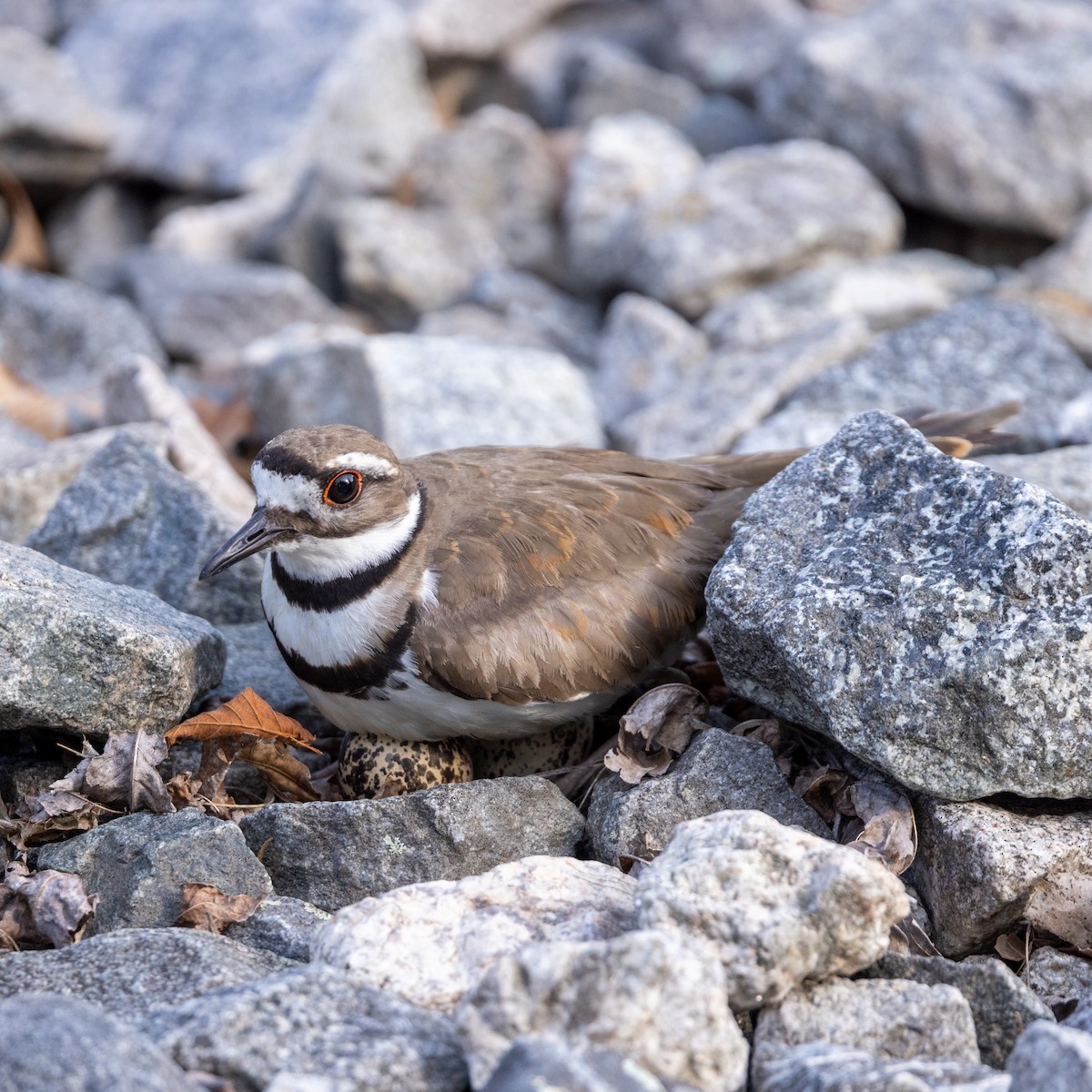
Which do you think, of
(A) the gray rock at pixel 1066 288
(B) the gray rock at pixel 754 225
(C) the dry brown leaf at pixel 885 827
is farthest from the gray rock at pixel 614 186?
(C) the dry brown leaf at pixel 885 827

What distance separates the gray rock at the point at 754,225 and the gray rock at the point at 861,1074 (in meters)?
6.15

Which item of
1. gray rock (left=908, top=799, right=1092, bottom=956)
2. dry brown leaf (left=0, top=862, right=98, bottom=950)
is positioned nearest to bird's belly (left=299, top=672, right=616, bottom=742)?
dry brown leaf (left=0, top=862, right=98, bottom=950)

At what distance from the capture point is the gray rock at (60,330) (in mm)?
8609

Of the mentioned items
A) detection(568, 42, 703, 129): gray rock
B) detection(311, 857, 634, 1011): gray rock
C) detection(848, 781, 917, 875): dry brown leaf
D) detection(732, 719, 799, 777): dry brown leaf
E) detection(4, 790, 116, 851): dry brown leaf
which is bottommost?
detection(4, 790, 116, 851): dry brown leaf

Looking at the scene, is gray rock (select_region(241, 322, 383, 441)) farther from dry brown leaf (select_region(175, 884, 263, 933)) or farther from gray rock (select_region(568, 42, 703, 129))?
gray rock (select_region(568, 42, 703, 129))

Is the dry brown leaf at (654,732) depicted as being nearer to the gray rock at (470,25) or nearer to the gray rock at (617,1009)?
the gray rock at (617,1009)

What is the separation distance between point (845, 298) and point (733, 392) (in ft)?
5.35

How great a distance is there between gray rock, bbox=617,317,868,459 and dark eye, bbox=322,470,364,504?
8.71 feet

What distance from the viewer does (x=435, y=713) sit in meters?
4.50

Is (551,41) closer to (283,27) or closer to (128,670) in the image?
(283,27)

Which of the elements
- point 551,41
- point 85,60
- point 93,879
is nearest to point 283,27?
point 85,60

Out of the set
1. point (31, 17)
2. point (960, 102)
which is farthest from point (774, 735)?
point (31, 17)

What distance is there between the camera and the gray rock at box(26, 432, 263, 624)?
541 cm

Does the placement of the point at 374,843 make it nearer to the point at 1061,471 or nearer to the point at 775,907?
the point at 775,907
